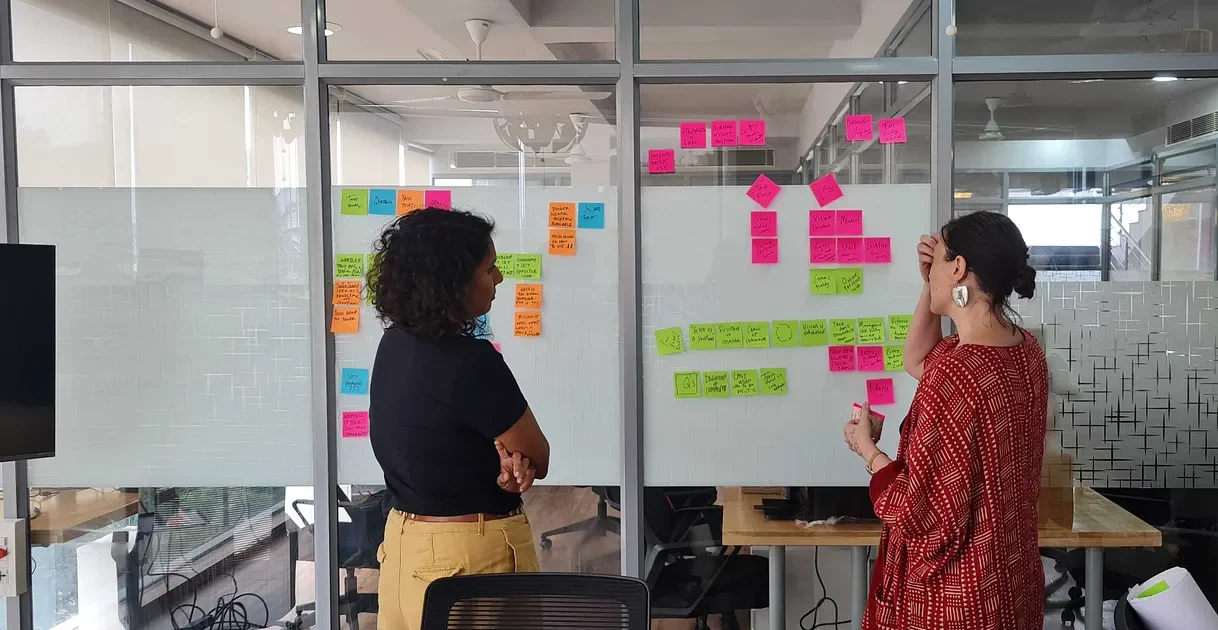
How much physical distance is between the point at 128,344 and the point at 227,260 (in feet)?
1.34

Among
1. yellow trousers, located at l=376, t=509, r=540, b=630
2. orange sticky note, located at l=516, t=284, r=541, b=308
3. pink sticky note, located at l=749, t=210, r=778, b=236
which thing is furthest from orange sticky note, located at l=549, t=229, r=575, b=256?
yellow trousers, located at l=376, t=509, r=540, b=630

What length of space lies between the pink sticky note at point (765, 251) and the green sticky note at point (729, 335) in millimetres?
202

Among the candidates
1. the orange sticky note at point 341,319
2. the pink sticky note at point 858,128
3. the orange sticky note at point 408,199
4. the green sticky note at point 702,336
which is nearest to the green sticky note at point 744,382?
the green sticky note at point 702,336

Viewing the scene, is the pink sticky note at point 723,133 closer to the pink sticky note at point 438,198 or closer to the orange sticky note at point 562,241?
the orange sticky note at point 562,241

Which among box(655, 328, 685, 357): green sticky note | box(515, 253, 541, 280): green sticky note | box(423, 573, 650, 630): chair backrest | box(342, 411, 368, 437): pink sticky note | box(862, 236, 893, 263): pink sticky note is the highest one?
box(862, 236, 893, 263): pink sticky note

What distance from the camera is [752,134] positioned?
2416 mm

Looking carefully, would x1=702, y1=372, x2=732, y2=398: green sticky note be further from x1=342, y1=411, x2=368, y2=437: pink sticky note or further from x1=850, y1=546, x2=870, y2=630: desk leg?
x1=342, y1=411, x2=368, y2=437: pink sticky note

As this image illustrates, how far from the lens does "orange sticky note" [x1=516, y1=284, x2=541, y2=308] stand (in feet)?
8.07

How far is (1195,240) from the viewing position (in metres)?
2.40

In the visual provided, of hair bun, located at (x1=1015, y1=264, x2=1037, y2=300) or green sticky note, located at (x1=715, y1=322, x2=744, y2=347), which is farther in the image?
green sticky note, located at (x1=715, y1=322, x2=744, y2=347)

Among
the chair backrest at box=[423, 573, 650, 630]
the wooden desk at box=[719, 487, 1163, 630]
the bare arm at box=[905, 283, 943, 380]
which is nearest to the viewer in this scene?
the chair backrest at box=[423, 573, 650, 630]

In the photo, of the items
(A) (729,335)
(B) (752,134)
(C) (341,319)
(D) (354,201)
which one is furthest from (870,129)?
(C) (341,319)

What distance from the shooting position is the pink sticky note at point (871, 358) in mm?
2432

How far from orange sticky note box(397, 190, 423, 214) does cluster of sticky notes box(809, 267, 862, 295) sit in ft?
3.92
